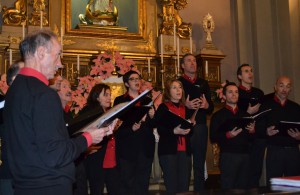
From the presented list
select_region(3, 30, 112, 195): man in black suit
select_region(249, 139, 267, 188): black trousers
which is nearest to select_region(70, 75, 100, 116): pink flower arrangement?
select_region(249, 139, 267, 188): black trousers

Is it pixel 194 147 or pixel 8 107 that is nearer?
pixel 8 107

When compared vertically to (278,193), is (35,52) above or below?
above

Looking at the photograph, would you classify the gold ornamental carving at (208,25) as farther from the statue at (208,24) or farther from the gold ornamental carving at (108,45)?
the gold ornamental carving at (108,45)

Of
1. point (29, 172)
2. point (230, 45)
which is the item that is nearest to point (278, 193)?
point (29, 172)

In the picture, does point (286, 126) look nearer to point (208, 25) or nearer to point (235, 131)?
point (235, 131)

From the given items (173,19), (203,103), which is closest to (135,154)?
(203,103)

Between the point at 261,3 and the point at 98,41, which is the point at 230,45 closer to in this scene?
the point at 261,3

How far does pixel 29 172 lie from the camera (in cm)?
184

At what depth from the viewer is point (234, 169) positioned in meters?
4.11

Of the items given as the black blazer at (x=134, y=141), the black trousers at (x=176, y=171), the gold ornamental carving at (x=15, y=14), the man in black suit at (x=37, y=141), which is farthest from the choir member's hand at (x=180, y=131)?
the gold ornamental carving at (x=15, y=14)

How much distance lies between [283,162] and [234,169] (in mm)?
690

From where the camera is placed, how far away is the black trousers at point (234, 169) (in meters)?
4.09

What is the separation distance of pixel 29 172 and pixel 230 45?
580 cm

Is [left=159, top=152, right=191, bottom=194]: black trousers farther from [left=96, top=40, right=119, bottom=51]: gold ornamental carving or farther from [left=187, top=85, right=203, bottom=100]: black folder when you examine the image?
[left=96, top=40, right=119, bottom=51]: gold ornamental carving
